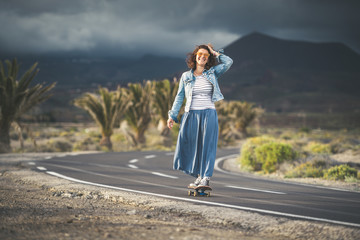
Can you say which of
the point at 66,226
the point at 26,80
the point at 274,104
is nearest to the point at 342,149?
the point at 26,80

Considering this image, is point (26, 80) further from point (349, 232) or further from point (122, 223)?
point (349, 232)

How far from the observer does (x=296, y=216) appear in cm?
484

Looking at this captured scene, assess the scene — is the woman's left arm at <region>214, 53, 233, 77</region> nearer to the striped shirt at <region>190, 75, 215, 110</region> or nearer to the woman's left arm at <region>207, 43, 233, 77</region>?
the woman's left arm at <region>207, 43, 233, 77</region>

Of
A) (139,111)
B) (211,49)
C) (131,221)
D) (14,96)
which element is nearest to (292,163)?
(211,49)

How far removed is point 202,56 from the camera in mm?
6699

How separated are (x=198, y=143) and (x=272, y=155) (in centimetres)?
767

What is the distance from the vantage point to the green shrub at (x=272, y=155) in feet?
44.4

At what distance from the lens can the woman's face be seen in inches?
264

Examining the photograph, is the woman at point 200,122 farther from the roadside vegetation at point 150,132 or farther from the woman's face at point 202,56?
the roadside vegetation at point 150,132

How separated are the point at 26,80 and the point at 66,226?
15.8m

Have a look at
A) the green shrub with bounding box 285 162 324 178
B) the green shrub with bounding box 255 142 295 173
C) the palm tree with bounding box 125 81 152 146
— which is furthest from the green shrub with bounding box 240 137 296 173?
the palm tree with bounding box 125 81 152 146

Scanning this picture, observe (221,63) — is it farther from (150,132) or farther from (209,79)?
(150,132)

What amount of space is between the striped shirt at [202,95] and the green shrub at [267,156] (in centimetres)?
758

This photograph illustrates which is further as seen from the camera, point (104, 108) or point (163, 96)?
point (163, 96)
